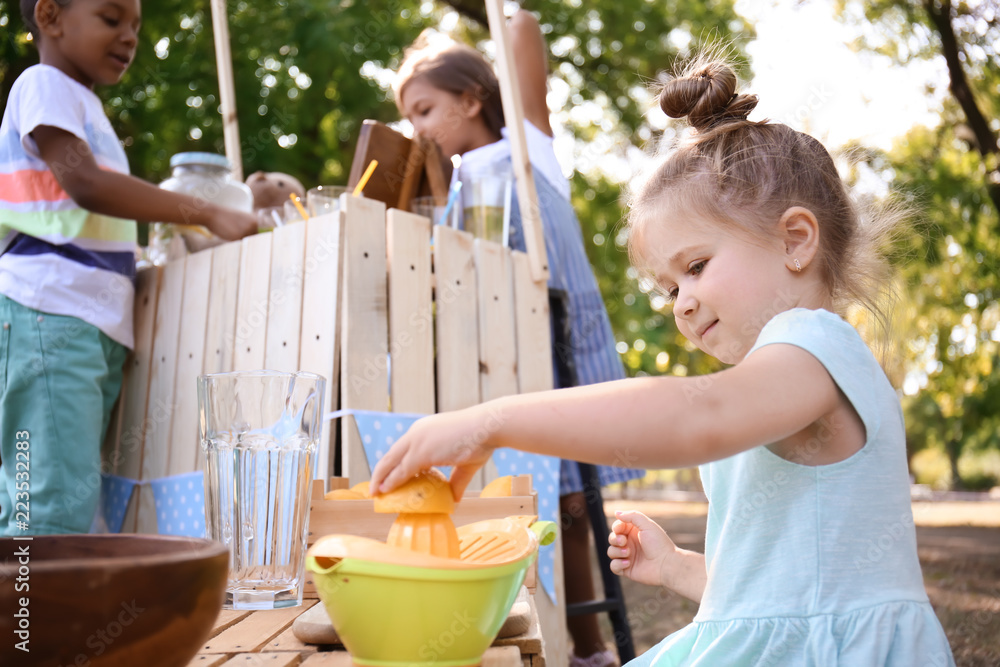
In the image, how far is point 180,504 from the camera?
232 cm

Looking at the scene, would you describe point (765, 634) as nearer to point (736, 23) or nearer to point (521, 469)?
point (521, 469)

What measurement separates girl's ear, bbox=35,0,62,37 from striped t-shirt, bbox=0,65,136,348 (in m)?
0.14

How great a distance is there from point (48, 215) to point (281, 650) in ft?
5.94

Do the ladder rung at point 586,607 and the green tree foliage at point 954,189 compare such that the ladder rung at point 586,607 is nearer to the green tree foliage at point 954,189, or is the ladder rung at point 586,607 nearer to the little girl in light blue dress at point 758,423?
the little girl in light blue dress at point 758,423

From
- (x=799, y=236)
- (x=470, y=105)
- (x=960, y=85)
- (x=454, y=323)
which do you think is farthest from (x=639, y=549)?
(x=960, y=85)

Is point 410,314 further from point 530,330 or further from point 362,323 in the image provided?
point 530,330

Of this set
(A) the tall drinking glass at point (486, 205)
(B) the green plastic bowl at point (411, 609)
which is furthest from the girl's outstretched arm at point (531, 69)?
(B) the green plastic bowl at point (411, 609)

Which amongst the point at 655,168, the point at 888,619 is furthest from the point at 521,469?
the point at 888,619

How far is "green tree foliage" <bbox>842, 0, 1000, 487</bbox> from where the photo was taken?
7.67 m

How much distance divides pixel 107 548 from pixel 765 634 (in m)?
0.78

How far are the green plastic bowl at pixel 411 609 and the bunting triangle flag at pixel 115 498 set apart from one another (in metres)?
2.06

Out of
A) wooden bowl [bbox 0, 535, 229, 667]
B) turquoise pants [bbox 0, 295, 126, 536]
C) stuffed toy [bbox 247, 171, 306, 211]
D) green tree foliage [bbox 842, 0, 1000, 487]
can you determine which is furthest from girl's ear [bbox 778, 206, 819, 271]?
green tree foliage [bbox 842, 0, 1000, 487]

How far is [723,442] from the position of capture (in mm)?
860

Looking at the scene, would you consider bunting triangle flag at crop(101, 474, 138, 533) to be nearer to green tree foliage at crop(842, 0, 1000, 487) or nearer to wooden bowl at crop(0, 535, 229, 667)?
wooden bowl at crop(0, 535, 229, 667)
